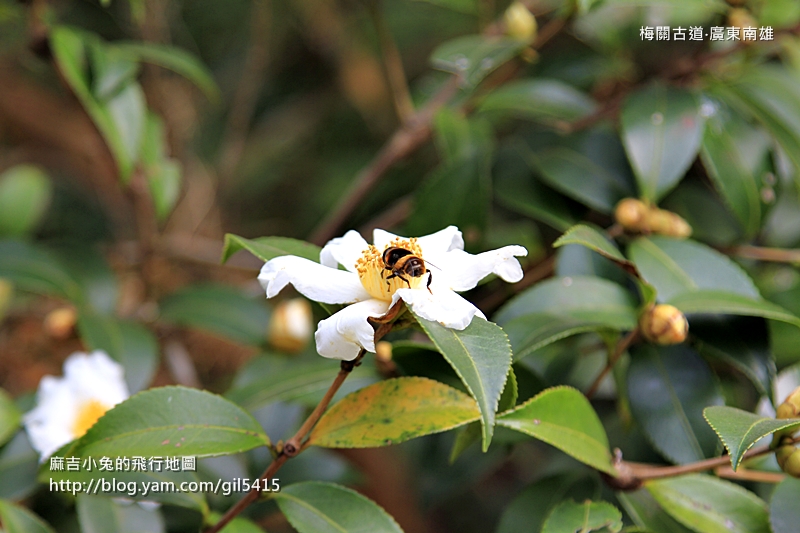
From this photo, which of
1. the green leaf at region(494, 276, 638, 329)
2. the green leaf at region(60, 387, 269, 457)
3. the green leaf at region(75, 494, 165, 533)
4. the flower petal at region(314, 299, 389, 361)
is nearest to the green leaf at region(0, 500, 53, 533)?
the green leaf at region(75, 494, 165, 533)

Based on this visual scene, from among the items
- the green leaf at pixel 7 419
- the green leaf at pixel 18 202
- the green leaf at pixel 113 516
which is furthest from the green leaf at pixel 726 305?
the green leaf at pixel 18 202

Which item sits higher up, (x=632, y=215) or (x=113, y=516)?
(x=632, y=215)

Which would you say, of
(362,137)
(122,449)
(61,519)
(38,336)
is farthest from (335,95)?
(122,449)

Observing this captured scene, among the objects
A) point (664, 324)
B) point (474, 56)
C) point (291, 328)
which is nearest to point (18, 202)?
point (291, 328)

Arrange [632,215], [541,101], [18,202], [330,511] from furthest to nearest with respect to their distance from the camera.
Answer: [18,202] → [541,101] → [632,215] → [330,511]

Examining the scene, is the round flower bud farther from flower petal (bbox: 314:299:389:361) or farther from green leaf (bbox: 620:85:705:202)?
flower petal (bbox: 314:299:389:361)

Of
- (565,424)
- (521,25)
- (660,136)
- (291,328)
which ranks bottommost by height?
(291,328)

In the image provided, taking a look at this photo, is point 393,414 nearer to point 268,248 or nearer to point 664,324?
point 268,248

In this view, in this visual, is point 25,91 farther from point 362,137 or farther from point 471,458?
point 471,458

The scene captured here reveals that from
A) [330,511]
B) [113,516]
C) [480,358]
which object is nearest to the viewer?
[480,358]
